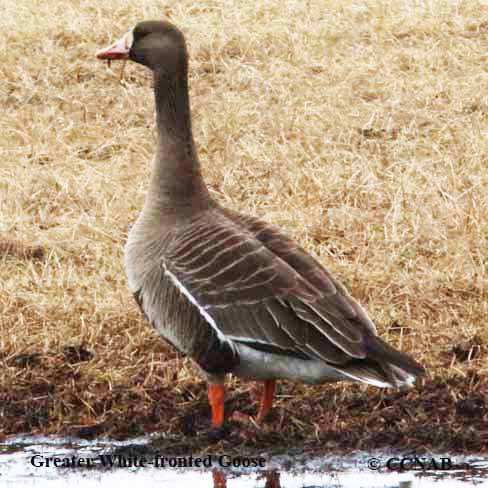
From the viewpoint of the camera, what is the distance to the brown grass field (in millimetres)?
5660

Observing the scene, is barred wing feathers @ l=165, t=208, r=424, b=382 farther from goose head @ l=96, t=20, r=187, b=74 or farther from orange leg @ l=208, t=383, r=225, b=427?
goose head @ l=96, t=20, r=187, b=74

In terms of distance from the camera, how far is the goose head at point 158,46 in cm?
586

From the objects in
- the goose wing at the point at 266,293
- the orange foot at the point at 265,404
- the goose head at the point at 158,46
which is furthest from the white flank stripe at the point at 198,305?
the goose head at the point at 158,46

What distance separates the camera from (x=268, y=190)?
8273 millimetres

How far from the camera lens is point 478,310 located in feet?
21.1

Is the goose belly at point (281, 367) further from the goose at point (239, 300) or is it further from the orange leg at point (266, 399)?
the orange leg at point (266, 399)

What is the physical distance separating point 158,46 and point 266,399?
1751mm

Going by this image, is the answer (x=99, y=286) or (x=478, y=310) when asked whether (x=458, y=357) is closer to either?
(x=478, y=310)

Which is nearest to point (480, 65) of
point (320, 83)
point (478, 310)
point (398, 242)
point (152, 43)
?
point (320, 83)

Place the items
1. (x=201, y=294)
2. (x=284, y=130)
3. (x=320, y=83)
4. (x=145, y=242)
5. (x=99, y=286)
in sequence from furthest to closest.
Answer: (x=320, y=83) < (x=284, y=130) < (x=99, y=286) < (x=145, y=242) < (x=201, y=294)

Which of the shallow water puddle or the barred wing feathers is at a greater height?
the barred wing feathers

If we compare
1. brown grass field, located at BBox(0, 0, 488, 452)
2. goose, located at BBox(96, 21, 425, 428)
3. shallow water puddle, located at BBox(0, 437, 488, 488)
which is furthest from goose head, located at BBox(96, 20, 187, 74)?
shallow water puddle, located at BBox(0, 437, 488, 488)

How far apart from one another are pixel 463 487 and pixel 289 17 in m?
7.20

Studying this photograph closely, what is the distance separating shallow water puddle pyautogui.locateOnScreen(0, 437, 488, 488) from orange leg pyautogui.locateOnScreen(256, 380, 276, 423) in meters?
0.29
